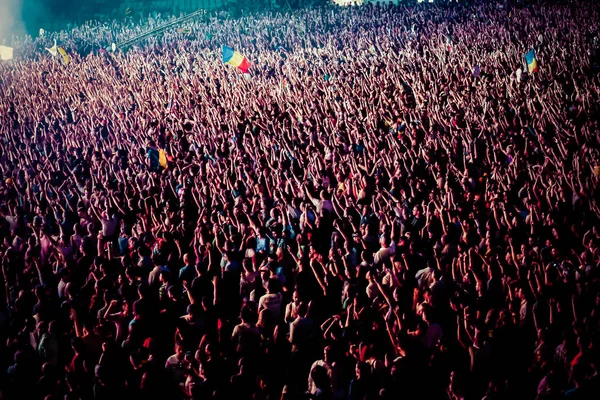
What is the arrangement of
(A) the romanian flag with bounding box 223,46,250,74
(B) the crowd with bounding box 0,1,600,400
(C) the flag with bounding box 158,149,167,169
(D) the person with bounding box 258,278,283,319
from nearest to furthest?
(B) the crowd with bounding box 0,1,600,400 → (D) the person with bounding box 258,278,283,319 → (C) the flag with bounding box 158,149,167,169 → (A) the romanian flag with bounding box 223,46,250,74

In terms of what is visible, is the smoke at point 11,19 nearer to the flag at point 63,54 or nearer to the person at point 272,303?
the flag at point 63,54

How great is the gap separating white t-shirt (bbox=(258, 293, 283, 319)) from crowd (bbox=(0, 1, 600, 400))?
18 mm

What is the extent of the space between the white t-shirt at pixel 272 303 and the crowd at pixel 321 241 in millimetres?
18

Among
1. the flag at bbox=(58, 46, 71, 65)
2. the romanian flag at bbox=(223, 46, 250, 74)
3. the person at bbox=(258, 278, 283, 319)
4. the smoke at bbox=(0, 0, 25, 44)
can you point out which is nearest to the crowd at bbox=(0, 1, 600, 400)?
the person at bbox=(258, 278, 283, 319)

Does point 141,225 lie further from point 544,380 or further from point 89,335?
point 544,380

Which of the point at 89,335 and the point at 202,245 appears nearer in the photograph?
the point at 89,335

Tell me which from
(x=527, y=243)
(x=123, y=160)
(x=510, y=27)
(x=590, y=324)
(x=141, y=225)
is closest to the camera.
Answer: (x=590, y=324)

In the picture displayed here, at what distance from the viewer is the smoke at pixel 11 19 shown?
29.0m

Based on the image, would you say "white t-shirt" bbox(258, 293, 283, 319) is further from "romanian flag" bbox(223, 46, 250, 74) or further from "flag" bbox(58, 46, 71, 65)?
"flag" bbox(58, 46, 71, 65)

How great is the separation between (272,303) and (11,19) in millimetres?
32172

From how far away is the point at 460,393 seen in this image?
3.25 m

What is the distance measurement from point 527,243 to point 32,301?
482 cm

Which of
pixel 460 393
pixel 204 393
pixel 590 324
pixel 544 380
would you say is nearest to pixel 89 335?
pixel 204 393

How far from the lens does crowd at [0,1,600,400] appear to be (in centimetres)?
371
